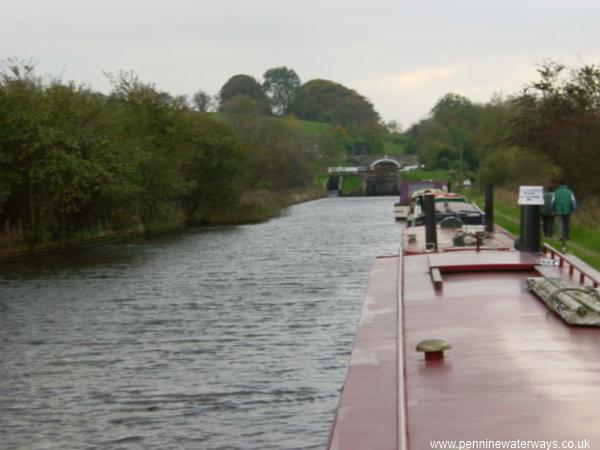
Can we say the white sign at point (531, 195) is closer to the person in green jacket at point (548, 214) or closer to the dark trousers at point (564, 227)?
the dark trousers at point (564, 227)

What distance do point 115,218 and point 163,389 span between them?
106ft

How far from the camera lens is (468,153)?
118438mm

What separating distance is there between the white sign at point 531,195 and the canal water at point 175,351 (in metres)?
3.25

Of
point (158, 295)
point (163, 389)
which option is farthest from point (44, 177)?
point (163, 389)

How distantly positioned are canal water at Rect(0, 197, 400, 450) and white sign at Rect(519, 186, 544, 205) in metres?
3.25

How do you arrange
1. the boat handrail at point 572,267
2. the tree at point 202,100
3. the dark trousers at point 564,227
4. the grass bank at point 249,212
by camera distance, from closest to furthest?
the boat handrail at point 572,267 < the dark trousers at point 564,227 < the grass bank at point 249,212 < the tree at point 202,100

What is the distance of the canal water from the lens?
34.9ft

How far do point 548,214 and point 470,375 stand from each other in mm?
18811

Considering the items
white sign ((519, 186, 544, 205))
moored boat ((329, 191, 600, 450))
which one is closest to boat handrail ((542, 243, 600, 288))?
moored boat ((329, 191, 600, 450))

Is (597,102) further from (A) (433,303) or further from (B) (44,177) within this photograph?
(A) (433,303)

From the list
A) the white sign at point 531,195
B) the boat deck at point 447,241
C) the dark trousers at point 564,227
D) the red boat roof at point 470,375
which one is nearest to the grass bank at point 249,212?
the dark trousers at point 564,227

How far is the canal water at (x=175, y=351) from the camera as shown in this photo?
10633 mm

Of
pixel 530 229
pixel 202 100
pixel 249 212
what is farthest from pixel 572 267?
pixel 202 100

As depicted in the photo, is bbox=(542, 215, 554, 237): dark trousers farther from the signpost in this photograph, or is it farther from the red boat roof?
the red boat roof
